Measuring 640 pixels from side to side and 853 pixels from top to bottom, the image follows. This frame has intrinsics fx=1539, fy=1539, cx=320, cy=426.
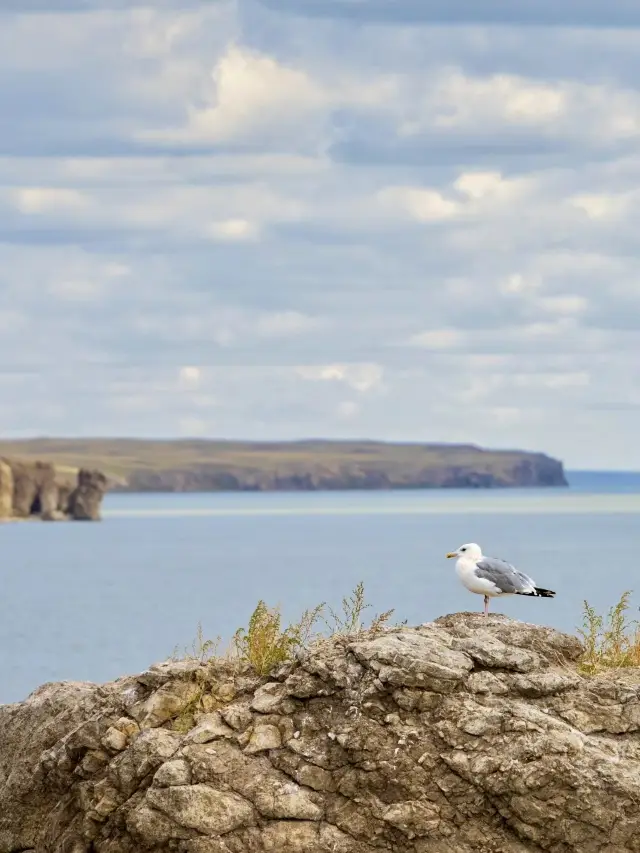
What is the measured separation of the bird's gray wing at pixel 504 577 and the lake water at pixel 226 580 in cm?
2578

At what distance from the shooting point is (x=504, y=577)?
14.5m

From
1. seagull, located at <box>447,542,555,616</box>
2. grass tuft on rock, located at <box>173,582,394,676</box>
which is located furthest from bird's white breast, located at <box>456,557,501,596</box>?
grass tuft on rock, located at <box>173,582,394,676</box>

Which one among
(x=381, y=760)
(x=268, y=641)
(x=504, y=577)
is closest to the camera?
(x=381, y=760)

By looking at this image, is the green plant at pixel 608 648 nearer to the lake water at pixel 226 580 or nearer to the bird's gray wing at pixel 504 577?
the bird's gray wing at pixel 504 577

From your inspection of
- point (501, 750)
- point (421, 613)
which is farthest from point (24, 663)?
point (501, 750)

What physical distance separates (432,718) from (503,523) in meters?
166

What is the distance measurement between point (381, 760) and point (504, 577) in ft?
12.1

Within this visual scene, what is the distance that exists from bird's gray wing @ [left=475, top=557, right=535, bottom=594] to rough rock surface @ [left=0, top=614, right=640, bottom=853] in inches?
90.4

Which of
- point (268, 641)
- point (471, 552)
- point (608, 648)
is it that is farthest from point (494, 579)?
point (268, 641)

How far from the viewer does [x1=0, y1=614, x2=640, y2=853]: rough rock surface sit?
11094 mm

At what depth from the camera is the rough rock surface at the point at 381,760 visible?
437 inches

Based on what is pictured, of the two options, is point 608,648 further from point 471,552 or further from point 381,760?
point 381,760

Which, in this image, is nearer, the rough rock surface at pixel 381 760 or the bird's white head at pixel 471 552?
the rough rock surface at pixel 381 760

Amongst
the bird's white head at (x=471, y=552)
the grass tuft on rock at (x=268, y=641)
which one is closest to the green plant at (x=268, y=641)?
the grass tuft on rock at (x=268, y=641)
